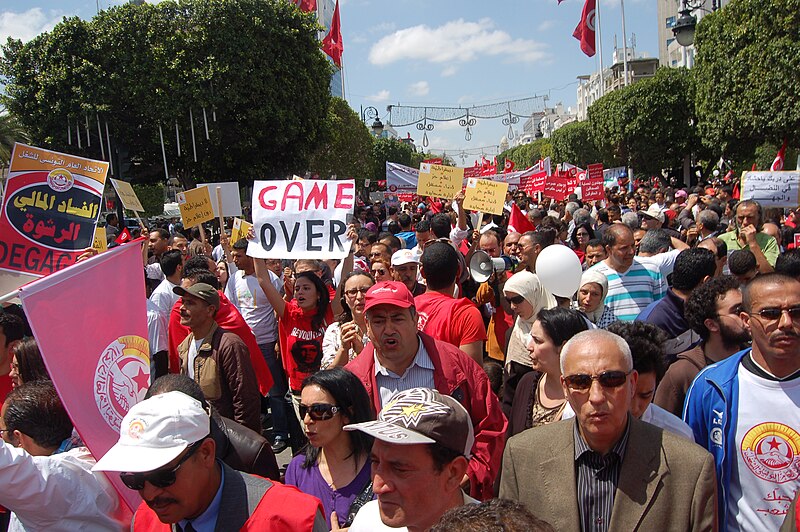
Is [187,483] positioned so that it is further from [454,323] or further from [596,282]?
[596,282]

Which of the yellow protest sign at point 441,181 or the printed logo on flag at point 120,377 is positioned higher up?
the yellow protest sign at point 441,181

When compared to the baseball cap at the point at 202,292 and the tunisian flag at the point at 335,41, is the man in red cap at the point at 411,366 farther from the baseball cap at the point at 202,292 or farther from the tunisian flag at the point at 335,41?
the tunisian flag at the point at 335,41

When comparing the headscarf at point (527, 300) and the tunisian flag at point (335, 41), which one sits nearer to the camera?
the headscarf at point (527, 300)

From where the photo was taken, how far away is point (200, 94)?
26.5 meters

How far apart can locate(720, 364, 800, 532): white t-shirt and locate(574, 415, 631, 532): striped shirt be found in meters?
0.72

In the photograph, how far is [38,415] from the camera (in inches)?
117

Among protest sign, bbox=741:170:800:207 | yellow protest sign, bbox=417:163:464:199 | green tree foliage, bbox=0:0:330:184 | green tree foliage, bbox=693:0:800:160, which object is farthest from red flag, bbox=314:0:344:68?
protest sign, bbox=741:170:800:207

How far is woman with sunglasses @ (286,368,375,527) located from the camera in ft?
9.45

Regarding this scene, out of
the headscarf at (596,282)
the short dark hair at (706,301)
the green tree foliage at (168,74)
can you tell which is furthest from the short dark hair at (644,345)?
the green tree foliage at (168,74)

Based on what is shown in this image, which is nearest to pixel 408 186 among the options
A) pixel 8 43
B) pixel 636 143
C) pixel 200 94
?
pixel 200 94

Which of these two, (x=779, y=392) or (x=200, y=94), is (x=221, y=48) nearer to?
(x=200, y=94)

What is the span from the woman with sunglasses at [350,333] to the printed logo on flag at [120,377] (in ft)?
3.78

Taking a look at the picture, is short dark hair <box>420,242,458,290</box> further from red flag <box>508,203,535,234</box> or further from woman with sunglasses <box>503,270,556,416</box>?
red flag <box>508,203,535,234</box>

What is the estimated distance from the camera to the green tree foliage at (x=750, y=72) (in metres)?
20.9
